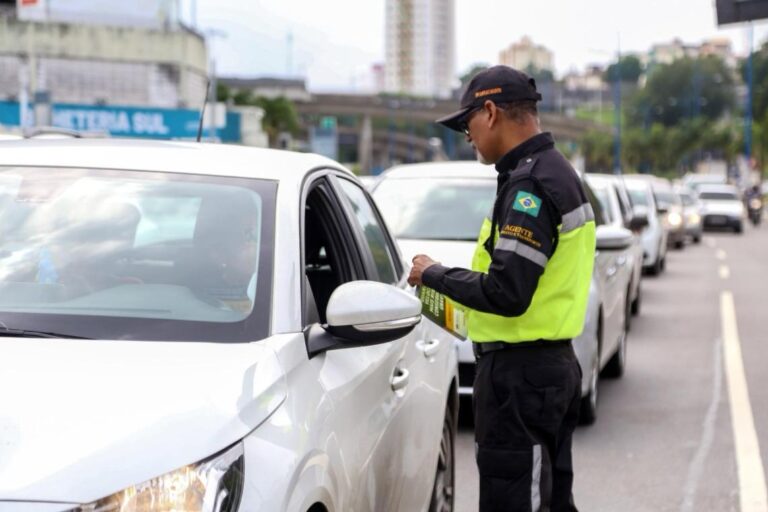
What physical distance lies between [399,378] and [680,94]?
149 metres

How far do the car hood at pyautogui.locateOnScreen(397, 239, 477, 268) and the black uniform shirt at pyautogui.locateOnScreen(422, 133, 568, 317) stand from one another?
4324 mm

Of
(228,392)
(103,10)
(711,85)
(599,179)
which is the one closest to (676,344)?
(599,179)

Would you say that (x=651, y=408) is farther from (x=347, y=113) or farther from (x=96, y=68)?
(x=347, y=113)

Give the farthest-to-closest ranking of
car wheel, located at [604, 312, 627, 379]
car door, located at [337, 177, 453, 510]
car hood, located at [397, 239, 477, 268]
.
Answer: car wheel, located at [604, 312, 627, 379] → car hood, located at [397, 239, 477, 268] → car door, located at [337, 177, 453, 510]

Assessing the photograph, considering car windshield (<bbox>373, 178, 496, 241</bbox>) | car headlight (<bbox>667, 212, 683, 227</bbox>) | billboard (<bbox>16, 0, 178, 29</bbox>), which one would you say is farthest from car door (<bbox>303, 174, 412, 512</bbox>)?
billboard (<bbox>16, 0, 178, 29</bbox>)

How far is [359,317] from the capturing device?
3.46 m

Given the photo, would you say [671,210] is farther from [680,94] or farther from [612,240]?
[680,94]

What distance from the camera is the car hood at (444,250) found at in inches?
334

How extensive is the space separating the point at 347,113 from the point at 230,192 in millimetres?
110115

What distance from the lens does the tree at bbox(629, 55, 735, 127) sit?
146375 mm

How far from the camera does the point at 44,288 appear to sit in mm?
3635

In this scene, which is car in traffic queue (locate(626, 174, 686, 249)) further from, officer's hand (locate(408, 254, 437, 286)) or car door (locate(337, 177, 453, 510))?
officer's hand (locate(408, 254, 437, 286))

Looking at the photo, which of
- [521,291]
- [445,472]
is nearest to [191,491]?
[521,291]

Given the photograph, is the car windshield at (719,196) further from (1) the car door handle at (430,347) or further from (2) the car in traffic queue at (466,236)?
(1) the car door handle at (430,347)
